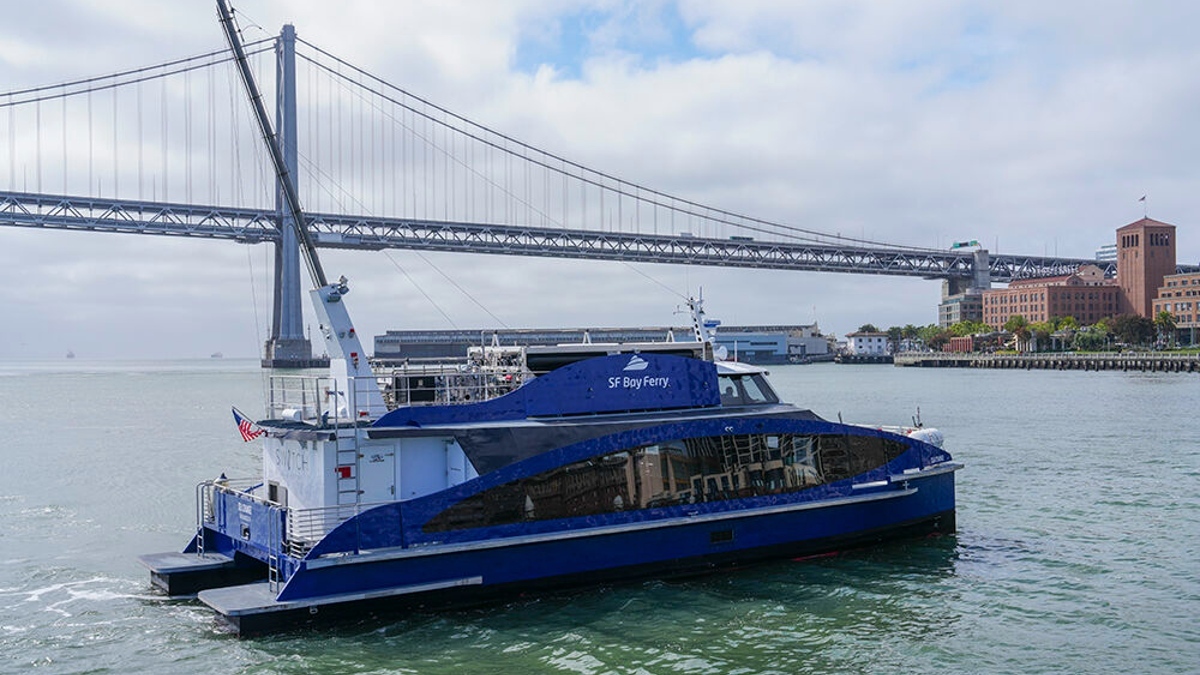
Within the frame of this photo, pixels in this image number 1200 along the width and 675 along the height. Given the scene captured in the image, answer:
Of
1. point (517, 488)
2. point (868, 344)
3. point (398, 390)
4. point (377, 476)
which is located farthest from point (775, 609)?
point (868, 344)

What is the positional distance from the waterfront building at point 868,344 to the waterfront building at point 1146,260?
44781 mm

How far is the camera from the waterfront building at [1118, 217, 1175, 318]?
445ft

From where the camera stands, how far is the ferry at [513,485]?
12812 mm

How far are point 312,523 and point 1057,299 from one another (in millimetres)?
139994

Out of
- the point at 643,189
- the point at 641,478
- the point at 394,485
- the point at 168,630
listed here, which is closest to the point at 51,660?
the point at 168,630

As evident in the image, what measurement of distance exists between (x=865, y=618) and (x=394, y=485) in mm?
6459

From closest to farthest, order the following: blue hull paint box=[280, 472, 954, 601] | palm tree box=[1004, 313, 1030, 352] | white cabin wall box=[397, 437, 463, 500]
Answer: blue hull paint box=[280, 472, 954, 601], white cabin wall box=[397, 437, 463, 500], palm tree box=[1004, 313, 1030, 352]

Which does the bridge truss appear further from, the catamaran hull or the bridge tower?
the catamaran hull

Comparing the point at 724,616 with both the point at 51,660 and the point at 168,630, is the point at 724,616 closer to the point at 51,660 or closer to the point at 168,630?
the point at 168,630

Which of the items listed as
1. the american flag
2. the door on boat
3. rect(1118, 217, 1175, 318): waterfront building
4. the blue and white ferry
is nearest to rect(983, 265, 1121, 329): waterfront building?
rect(1118, 217, 1175, 318): waterfront building

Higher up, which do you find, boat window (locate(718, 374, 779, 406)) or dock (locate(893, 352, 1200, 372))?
boat window (locate(718, 374, 779, 406))

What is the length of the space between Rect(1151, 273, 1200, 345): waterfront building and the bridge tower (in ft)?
336

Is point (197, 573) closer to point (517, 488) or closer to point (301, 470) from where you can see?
point (301, 470)

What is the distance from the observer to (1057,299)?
449 feet
